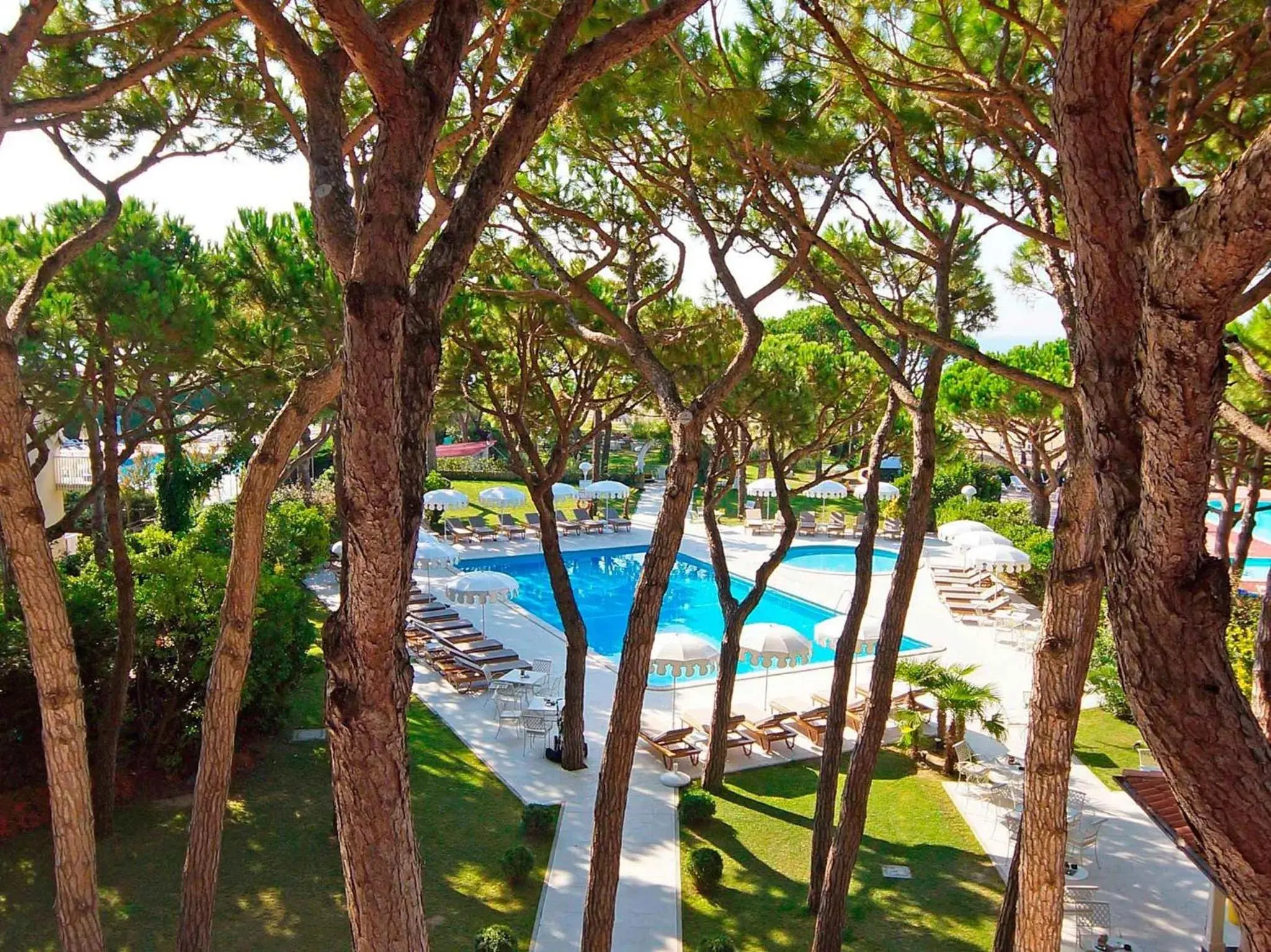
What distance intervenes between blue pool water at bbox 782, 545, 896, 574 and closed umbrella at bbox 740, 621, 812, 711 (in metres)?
11.2

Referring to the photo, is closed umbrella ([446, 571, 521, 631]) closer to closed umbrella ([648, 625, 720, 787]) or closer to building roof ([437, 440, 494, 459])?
closed umbrella ([648, 625, 720, 787])

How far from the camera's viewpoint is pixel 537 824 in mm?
8719

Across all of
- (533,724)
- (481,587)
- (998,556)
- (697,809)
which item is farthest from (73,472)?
(998,556)

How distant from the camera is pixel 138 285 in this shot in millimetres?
7633

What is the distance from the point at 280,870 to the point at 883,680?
5.37 m

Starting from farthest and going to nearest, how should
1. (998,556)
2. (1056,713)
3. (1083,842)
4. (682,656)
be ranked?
(998,556), (682,656), (1083,842), (1056,713)

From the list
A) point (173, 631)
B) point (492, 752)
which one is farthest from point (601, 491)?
point (173, 631)

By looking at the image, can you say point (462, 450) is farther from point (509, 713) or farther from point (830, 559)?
point (509, 713)

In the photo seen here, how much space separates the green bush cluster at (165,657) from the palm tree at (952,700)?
7.03 meters

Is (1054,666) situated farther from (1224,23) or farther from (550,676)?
(550,676)

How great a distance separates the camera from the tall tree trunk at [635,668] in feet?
18.4

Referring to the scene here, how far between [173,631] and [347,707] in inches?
280

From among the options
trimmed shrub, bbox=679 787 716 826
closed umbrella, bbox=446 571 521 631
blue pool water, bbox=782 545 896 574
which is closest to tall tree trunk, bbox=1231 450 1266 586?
trimmed shrub, bbox=679 787 716 826

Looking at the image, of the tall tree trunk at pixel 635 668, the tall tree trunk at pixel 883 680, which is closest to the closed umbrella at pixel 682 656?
the tall tree trunk at pixel 883 680
